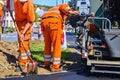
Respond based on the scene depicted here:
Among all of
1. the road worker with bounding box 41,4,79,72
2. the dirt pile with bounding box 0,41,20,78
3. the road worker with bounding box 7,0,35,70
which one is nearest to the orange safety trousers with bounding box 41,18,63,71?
the road worker with bounding box 41,4,79,72

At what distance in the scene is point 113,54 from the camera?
9453 millimetres

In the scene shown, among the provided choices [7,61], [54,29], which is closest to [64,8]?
[54,29]

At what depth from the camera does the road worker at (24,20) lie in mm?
9852

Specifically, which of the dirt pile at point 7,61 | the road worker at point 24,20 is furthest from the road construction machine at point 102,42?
the dirt pile at point 7,61

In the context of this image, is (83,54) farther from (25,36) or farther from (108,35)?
(25,36)

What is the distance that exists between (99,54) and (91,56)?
0.77ft

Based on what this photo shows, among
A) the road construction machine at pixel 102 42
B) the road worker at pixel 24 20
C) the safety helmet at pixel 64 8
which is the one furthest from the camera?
the safety helmet at pixel 64 8

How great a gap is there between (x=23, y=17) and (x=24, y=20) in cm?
11

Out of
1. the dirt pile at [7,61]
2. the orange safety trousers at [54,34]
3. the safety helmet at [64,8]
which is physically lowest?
the dirt pile at [7,61]

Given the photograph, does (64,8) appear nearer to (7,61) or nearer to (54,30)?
(54,30)

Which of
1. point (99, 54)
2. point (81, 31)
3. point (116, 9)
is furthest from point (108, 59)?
point (116, 9)

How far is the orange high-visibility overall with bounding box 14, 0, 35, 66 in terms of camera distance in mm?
9859

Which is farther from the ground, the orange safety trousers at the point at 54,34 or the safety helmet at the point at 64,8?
the safety helmet at the point at 64,8

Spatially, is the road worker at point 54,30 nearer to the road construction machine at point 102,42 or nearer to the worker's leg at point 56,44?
the worker's leg at point 56,44
